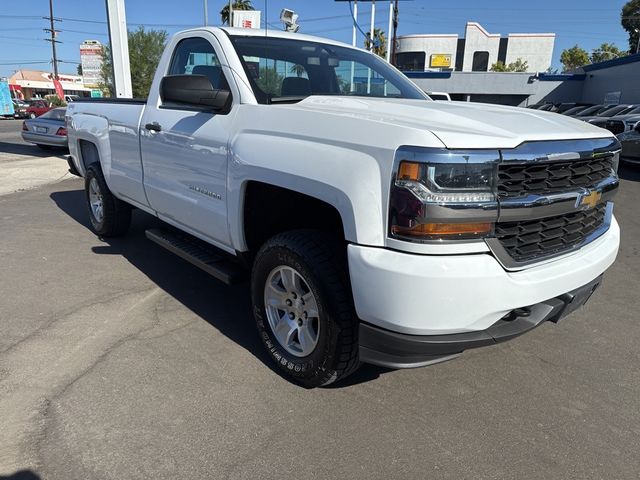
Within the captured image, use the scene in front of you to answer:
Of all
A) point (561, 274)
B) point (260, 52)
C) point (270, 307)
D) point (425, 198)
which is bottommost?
point (270, 307)

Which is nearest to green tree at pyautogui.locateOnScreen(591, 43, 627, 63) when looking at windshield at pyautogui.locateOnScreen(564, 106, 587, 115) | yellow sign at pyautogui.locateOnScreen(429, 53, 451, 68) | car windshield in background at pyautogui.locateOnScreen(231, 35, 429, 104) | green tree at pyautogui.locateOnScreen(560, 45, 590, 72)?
green tree at pyautogui.locateOnScreen(560, 45, 590, 72)

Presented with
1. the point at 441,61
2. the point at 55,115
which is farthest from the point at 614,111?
the point at 441,61

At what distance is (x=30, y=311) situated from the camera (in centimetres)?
390

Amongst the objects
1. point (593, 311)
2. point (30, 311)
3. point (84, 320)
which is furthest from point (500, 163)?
point (30, 311)

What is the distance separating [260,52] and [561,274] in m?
2.39

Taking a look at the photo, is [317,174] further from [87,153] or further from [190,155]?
[87,153]

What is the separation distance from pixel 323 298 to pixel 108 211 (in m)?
3.80

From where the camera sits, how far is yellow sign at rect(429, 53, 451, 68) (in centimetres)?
6384

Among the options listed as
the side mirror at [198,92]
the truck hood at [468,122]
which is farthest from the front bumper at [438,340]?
the side mirror at [198,92]

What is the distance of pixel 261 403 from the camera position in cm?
278

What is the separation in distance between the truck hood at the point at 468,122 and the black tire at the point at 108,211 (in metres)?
3.19

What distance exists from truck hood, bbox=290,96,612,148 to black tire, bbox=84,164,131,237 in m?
3.19

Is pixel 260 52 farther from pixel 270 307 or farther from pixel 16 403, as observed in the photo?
pixel 16 403

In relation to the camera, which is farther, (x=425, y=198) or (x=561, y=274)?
(x=561, y=274)
